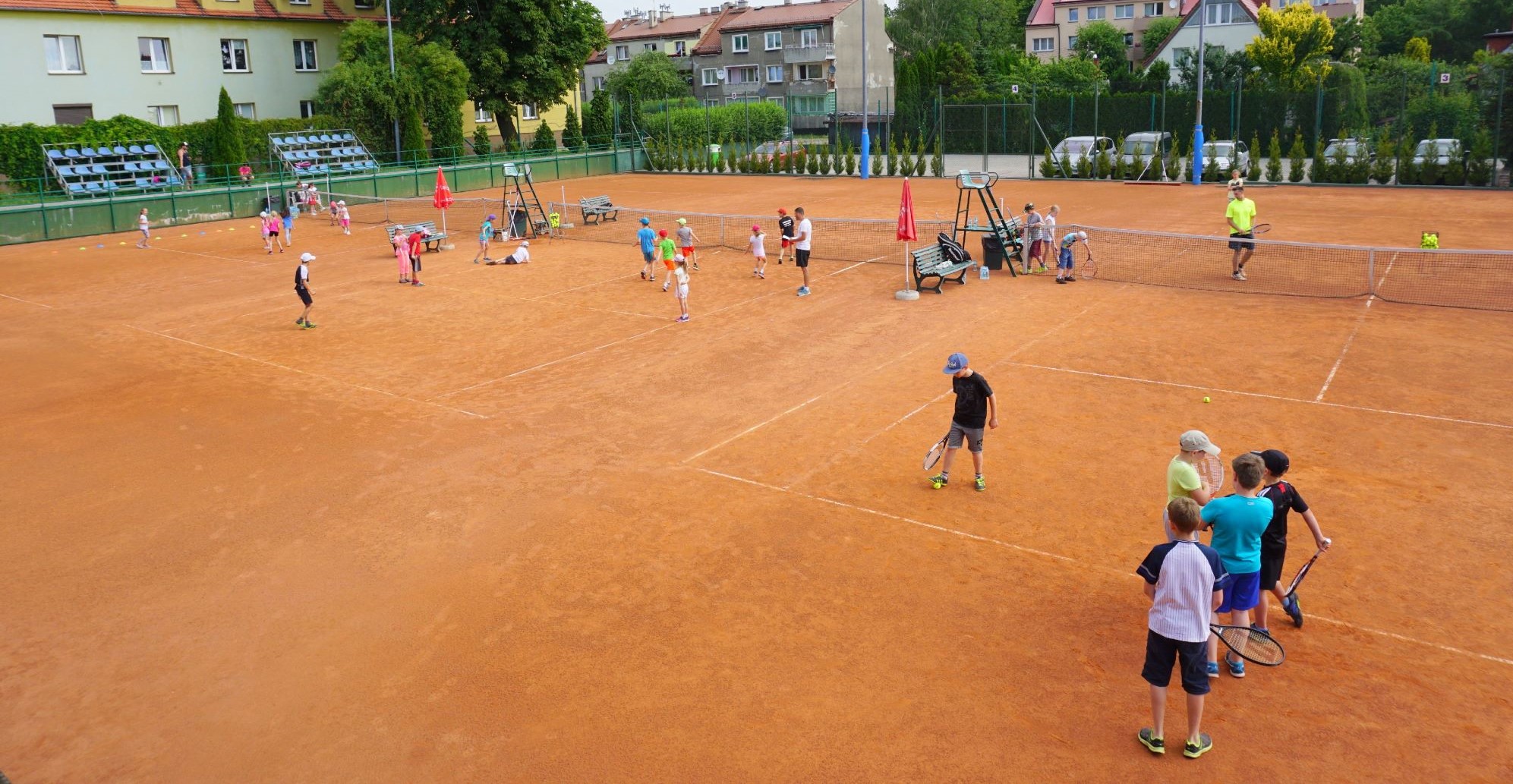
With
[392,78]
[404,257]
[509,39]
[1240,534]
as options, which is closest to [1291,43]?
[509,39]

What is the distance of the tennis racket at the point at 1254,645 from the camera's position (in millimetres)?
7758

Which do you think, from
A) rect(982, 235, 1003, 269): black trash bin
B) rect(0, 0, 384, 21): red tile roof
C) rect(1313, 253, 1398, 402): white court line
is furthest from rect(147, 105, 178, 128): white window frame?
rect(1313, 253, 1398, 402): white court line

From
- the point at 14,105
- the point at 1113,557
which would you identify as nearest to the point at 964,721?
the point at 1113,557

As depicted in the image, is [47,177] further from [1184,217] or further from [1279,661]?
[1279,661]

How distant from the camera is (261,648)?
29.6ft

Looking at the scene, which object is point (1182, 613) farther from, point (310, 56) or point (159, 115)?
point (310, 56)

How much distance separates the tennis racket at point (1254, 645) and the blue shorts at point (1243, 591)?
0.62 ft

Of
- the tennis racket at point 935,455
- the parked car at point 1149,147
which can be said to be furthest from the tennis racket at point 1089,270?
the parked car at point 1149,147

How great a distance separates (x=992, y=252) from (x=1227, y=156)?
22.7 meters

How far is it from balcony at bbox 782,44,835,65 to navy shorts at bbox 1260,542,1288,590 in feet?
270

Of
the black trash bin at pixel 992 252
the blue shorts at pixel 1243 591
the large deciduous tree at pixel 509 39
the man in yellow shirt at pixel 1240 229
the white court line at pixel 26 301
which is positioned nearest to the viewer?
the blue shorts at pixel 1243 591

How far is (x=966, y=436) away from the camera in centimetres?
1163

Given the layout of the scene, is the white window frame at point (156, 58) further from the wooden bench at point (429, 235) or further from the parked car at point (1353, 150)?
the parked car at point (1353, 150)

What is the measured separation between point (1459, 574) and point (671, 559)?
7.06 meters
